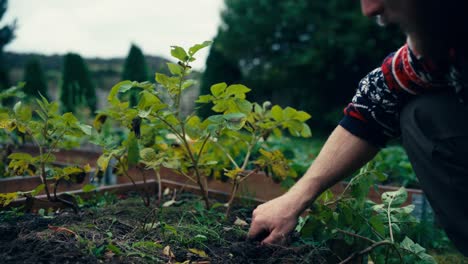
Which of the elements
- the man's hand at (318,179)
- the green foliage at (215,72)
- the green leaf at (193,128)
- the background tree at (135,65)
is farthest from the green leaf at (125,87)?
the green foliage at (215,72)

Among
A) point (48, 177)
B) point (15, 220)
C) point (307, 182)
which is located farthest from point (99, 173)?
point (307, 182)

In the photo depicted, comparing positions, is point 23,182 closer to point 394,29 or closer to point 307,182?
point 307,182

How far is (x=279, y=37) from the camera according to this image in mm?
15500

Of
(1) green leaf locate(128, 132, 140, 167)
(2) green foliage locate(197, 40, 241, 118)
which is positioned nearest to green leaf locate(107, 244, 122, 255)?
(1) green leaf locate(128, 132, 140, 167)

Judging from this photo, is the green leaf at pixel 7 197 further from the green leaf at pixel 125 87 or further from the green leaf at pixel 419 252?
the green leaf at pixel 419 252

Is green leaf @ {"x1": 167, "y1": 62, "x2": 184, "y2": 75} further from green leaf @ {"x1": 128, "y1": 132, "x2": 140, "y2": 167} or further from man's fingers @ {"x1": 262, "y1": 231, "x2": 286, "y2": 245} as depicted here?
man's fingers @ {"x1": 262, "y1": 231, "x2": 286, "y2": 245}

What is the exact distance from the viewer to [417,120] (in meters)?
Result: 1.33

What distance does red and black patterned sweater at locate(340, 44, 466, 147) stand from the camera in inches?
50.0

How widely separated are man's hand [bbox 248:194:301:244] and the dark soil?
0.04 meters

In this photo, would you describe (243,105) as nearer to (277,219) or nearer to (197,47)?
(197,47)

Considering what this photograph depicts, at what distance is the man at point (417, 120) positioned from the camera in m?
0.96

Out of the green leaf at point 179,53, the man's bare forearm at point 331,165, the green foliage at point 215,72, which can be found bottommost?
the green foliage at point 215,72

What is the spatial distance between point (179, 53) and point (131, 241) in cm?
65

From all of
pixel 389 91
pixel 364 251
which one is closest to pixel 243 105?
pixel 389 91
